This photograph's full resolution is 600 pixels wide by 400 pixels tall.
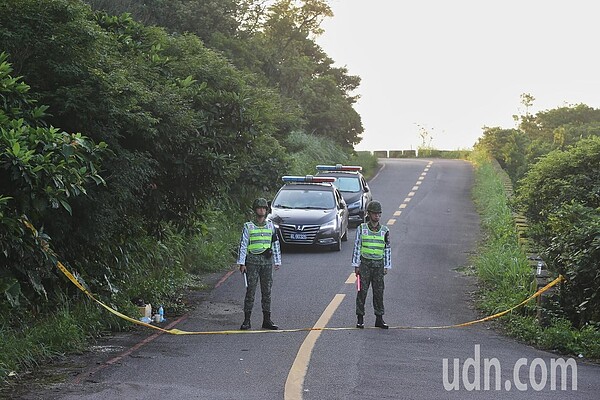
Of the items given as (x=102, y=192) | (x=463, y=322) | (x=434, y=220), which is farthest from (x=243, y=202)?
(x=102, y=192)

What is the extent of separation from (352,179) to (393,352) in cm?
1858

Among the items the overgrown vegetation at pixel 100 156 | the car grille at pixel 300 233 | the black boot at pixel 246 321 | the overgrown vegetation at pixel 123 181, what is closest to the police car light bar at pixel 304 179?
the car grille at pixel 300 233

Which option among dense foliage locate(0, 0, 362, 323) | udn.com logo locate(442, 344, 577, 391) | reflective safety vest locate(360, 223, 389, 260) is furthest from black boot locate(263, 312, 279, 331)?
udn.com logo locate(442, 344, 577, 391)

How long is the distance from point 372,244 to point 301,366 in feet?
11.6

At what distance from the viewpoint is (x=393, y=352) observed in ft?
37.8

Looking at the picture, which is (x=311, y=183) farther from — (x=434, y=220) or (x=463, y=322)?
(x=463, y=322)

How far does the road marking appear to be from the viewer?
912cm

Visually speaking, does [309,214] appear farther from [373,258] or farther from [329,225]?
[373,258]

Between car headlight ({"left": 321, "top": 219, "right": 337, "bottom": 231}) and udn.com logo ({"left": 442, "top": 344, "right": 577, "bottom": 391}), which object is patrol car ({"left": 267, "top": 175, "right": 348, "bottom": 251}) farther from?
udn.com logo ({"left": 442, "top": 344, "right": 577, "bottom": 391})

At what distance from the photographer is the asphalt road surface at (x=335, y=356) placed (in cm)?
928

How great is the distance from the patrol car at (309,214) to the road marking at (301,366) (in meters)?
8.12

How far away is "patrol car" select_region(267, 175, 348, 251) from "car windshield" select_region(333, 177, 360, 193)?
394 centimetres

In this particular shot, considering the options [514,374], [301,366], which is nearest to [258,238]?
[301,366]

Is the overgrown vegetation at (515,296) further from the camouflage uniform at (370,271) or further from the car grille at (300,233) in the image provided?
the car grille at (300,233)
